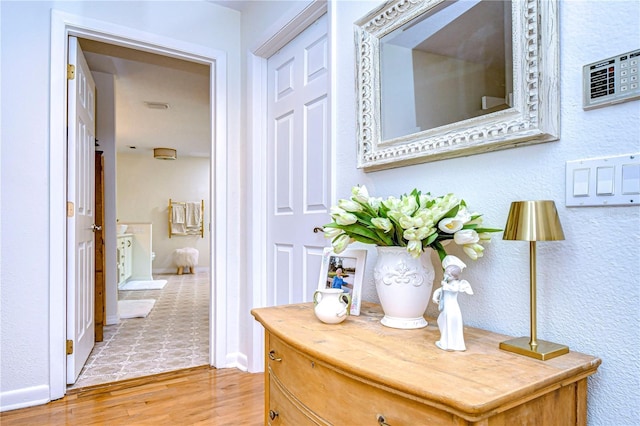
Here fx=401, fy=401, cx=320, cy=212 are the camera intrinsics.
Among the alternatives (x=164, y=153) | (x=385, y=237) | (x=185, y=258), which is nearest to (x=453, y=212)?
(x=385, y=237)

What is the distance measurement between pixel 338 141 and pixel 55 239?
166 centimetres

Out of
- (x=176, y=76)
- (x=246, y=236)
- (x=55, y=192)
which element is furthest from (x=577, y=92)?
(x=176, y=76)

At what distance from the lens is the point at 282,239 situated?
2.42 m

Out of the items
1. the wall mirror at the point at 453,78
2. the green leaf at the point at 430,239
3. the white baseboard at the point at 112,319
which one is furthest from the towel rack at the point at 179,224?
the green leaf at the point at 430,239

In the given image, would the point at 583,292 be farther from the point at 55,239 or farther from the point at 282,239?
the point at 55,239

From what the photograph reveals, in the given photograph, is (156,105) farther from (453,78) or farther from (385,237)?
(385,237)

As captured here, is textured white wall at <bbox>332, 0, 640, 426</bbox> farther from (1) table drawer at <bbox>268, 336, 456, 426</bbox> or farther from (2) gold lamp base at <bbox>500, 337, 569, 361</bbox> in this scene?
(1) table drawer at <bbox>268, 336, 456, 426</bbox>

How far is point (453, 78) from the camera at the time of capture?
1272 mm

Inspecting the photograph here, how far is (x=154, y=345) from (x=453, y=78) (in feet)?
9.64

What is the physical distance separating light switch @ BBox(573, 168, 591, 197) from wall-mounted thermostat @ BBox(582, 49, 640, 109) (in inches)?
5.9

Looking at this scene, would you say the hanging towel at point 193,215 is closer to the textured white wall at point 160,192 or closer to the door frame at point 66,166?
the textured white wall at point 160,192

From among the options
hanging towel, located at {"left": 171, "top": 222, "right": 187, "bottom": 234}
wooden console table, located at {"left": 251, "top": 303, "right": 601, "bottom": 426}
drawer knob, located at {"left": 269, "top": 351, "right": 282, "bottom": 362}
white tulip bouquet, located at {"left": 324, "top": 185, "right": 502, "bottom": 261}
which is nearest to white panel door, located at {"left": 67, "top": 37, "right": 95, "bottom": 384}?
drawer knob, located at {"left": 269, "top": 351, "right": 282, "bottom": 362}

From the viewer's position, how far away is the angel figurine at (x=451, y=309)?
93cm

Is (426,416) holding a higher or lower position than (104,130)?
lower
